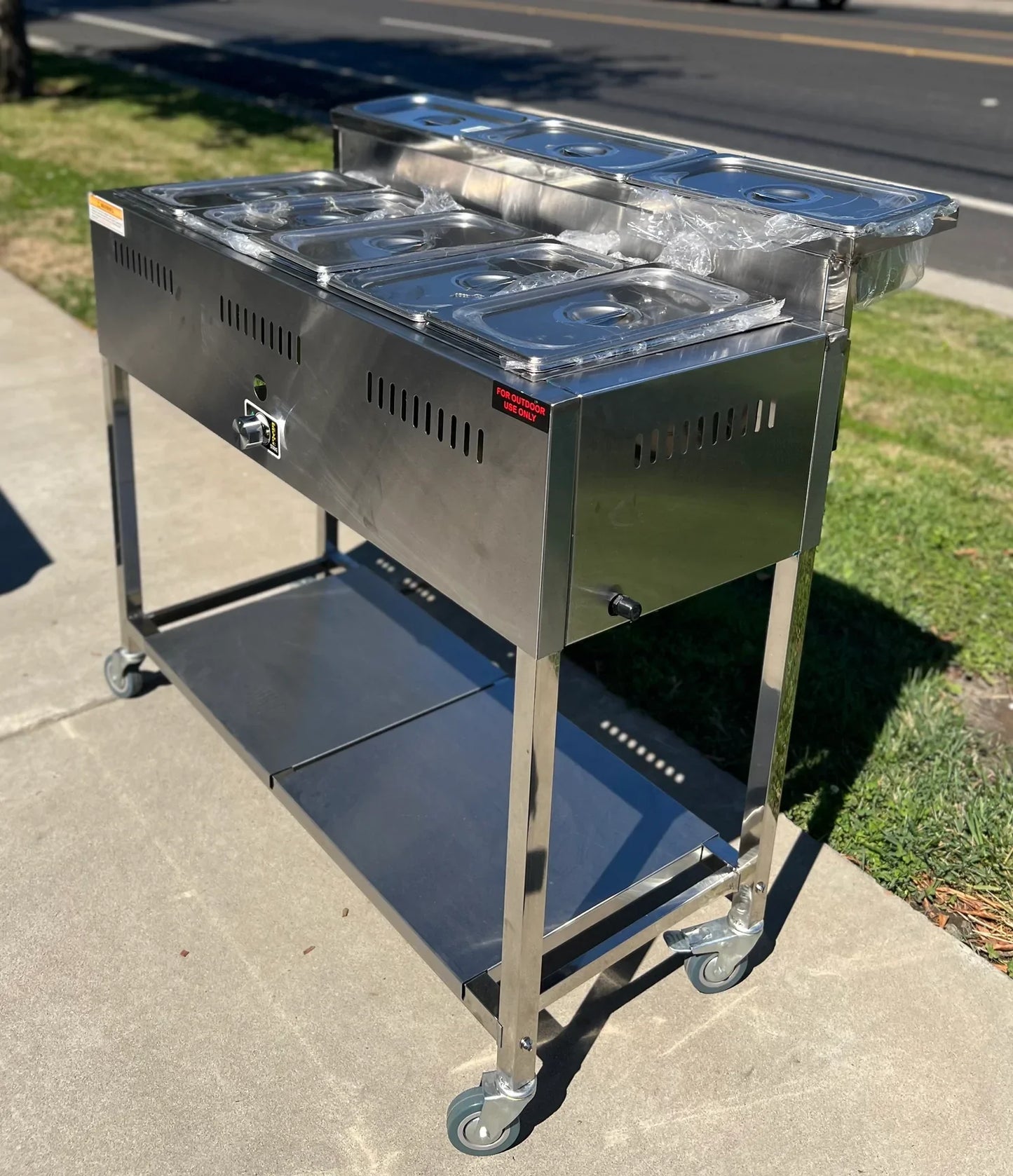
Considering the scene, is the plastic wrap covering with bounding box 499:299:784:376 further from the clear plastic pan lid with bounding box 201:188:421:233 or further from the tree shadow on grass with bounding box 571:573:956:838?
the tree shadow on grass with bounding box 571:573:956:838

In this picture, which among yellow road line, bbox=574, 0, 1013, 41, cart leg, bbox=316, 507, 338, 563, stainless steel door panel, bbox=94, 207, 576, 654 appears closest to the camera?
stainless steel door panel, bbox=94, 207, 576, 654

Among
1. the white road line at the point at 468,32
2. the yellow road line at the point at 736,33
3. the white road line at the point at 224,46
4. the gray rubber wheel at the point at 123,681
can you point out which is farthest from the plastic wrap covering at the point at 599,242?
the yellow road line at the point at 736,33

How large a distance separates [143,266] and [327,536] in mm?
1159

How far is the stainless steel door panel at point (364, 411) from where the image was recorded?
157cm

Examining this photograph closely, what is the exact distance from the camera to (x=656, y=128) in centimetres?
941

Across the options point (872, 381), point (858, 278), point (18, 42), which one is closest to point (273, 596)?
point (858, 278)

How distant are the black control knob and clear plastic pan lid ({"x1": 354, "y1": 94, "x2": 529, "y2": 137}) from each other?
75 cm

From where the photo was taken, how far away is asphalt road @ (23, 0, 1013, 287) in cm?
903

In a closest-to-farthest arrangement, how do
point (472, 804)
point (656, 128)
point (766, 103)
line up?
point (472, 804), point (656, 128), point (766, 103)

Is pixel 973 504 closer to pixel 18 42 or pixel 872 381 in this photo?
pixel 872 381

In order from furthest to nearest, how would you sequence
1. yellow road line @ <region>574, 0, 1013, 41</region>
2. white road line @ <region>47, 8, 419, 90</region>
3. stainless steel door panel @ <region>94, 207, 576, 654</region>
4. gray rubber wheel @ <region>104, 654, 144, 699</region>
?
yellow road line @ <region>574, 0, 1013, 41</region>, white road line @ <region>47, 8, 419, 90</region>, gray rubber wheel @ <region>104, 654, 144, 699</region>, stainless steel door panel @ <region>94, 207, 576, 654</region>

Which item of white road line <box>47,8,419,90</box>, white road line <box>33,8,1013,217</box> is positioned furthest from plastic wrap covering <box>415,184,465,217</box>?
white road line <box>47,8,419,90</box>

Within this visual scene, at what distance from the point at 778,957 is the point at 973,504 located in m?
2.12

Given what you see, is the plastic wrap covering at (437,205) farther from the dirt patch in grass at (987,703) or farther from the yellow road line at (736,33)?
the yellow road line at (736,33)
